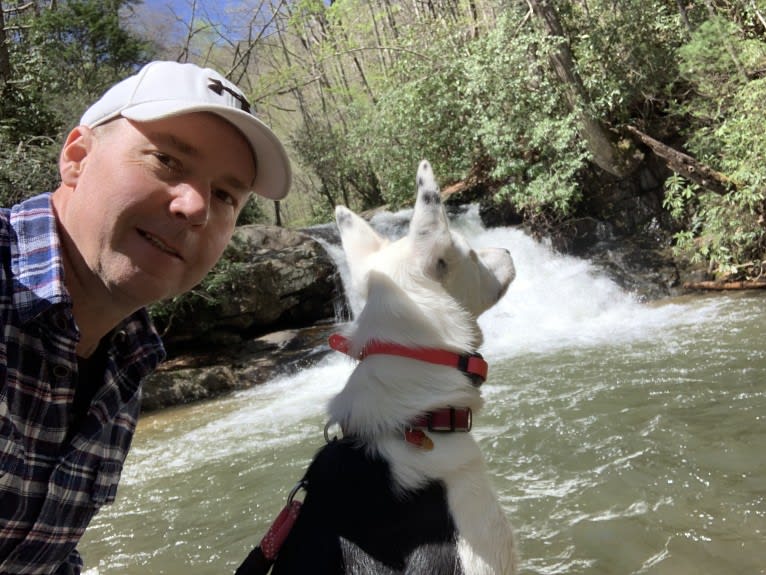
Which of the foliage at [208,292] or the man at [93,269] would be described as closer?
the man at [93,269]

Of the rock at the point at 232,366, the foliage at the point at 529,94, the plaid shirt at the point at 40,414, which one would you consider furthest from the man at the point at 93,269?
the foliage at the point at 529,94

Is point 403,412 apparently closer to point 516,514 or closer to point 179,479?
point 516,514

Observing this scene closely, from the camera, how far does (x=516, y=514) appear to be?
350 cm

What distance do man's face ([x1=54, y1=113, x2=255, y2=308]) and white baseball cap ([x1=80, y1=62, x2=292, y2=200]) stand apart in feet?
0.12

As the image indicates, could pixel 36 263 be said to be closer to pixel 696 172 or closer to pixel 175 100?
pixel 175 100

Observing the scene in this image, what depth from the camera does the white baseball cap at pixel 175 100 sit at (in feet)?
4.77

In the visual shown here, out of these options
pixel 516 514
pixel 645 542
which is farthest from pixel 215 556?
pixel 645 542

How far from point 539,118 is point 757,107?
4.60 metres

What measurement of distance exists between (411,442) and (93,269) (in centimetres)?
118

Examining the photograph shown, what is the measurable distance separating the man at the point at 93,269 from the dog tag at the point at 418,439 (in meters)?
0.92

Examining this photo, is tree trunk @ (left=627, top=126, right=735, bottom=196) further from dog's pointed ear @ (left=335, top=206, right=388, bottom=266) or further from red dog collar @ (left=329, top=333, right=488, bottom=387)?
red dog collar @ (left=329, top=333, right=488, bottom=387)

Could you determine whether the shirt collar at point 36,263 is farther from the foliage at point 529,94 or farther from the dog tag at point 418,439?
the foliage at point 529,94

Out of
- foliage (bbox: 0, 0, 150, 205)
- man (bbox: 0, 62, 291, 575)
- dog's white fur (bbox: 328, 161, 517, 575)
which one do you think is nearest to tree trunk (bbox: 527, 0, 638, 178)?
foliage (bbox: 0, 0, 150, 205)

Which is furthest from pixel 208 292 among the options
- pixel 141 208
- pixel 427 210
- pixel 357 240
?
pixel 141 208
